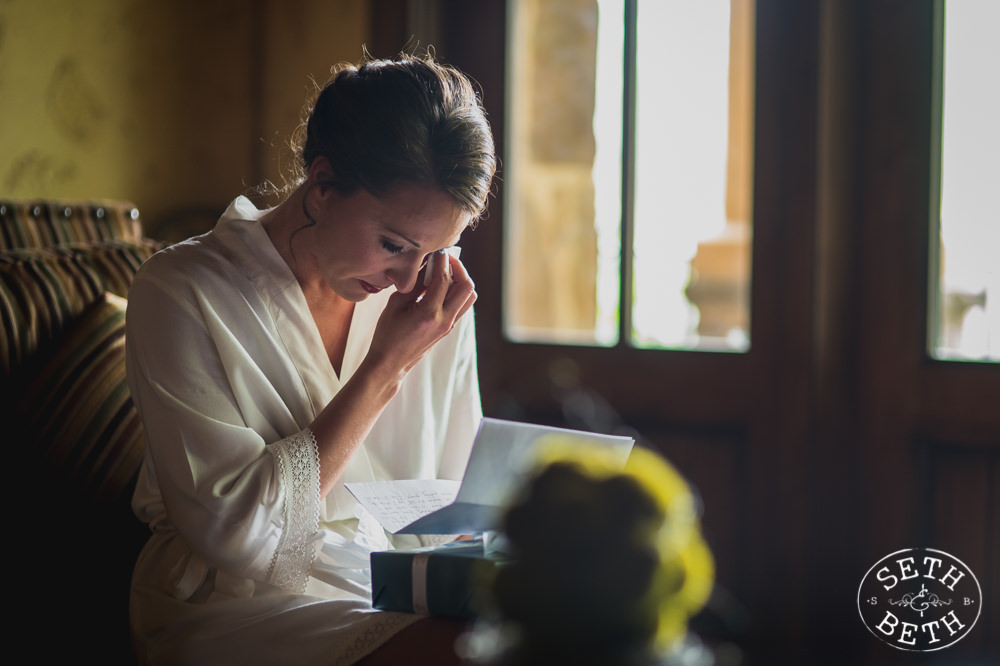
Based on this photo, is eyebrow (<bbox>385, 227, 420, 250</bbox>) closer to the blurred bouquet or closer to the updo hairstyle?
the updo hairstyle

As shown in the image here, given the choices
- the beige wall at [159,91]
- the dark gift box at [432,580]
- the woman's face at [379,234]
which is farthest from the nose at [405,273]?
the beige wall at [159,91]

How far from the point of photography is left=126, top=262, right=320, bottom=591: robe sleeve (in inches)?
43.4

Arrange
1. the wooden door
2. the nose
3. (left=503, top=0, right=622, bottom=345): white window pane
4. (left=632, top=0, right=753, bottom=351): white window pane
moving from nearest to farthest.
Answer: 1. the nose
2. the wooden door
3. (left=632, top=0, right=753, bottom=351): white window pane
4. (left=503, top=0, right=622, bottom=345): white window pane

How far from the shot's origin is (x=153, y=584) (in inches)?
47.5

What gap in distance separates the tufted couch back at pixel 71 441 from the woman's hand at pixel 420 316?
42 cm

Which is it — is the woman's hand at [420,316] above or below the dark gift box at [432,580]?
above

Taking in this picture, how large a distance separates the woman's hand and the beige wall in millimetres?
1168

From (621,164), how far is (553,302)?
41 centimetres

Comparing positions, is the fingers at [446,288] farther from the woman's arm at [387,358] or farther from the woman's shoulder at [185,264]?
the woman's shoulder at [185,264]

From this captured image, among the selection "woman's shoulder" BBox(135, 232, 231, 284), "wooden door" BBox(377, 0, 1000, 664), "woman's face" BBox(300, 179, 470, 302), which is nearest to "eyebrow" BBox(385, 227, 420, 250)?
"woman's face" BBox(300, 179, 470, 302)

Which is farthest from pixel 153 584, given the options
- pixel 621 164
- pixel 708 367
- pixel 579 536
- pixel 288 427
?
pixel 621 164

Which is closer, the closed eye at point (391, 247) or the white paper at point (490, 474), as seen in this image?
the white paper at point (490, 474)

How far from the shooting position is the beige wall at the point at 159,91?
6.63 ft

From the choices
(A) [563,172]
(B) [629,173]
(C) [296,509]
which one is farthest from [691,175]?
(C) [296,509]
